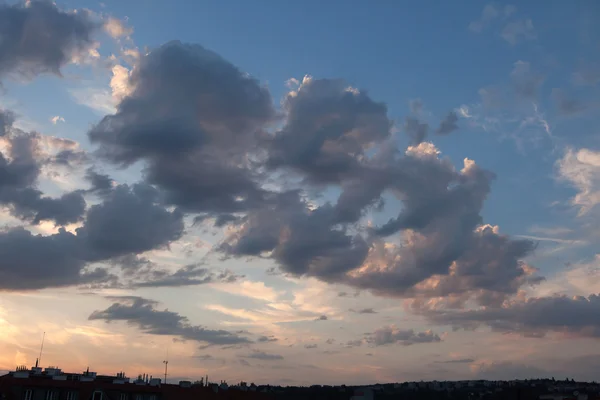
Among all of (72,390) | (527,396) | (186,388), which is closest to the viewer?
(72,390)

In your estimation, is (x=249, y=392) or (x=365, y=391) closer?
(x=249, y=392)

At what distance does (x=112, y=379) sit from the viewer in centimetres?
13525

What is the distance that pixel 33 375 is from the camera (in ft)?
394

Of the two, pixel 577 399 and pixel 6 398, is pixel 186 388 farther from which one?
pixel 577 399

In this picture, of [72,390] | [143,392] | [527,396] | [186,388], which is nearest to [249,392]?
[186,388]

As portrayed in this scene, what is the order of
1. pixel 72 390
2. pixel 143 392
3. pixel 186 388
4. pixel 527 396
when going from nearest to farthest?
1. pixel 72 390
2. pixel 143 392
3. pixel 186 388
4. pixel 527 396

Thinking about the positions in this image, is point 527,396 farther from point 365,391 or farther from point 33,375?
point 33,375

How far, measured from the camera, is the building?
366ft

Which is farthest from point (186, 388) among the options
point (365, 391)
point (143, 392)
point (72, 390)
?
point (365, 391)

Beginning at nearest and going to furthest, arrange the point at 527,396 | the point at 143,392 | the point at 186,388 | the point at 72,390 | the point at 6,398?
the point at 6,398 → the point at 72,390 → the point at 143,392 → the point at 186,388 → the point at 527,396

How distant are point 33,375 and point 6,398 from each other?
11.2 meters

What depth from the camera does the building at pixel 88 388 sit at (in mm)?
111613

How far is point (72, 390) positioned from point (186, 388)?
32.0m

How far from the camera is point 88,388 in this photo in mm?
118625
